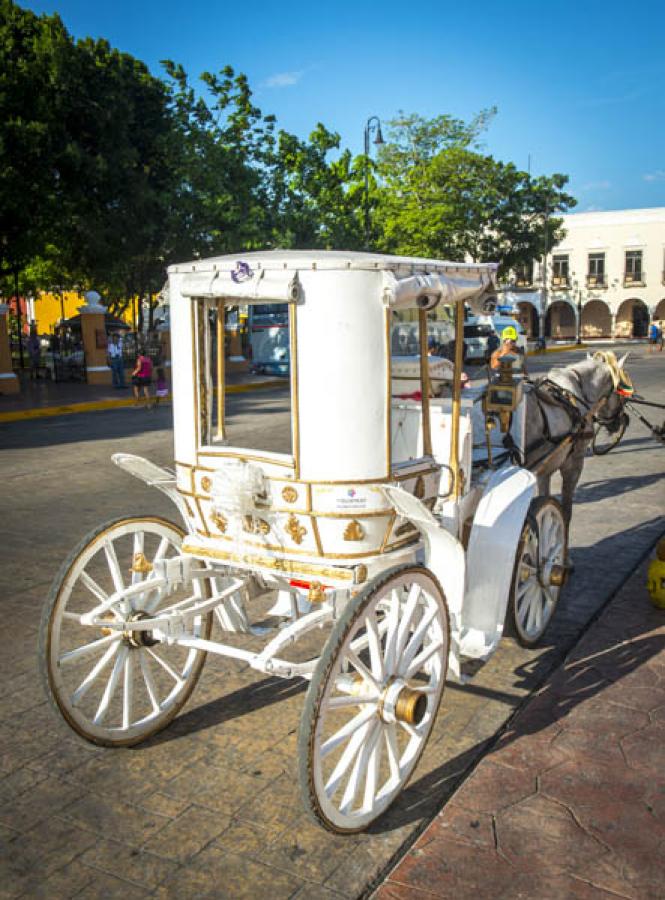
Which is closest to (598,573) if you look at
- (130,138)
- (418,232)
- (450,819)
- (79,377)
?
(450,819)

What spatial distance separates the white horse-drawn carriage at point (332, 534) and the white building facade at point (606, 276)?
52.1 meters

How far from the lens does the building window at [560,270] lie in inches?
2293

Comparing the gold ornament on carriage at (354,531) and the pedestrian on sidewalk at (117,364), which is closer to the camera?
the gold ornament on carriage at (354,531)

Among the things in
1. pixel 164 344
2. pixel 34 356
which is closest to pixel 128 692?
pixel 34 356

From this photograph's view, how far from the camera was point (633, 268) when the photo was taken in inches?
2215

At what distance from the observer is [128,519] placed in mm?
4113

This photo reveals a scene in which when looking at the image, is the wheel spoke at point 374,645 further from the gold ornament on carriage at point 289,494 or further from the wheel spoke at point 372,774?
the gold ornament on carriage at point 289,494

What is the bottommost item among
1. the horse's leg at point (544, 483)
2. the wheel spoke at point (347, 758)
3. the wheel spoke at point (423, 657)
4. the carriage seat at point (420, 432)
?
the wheel spoke at point (347, 758)

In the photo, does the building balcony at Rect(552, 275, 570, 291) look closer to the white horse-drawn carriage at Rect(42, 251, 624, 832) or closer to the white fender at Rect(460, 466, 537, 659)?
the white horse-drawn carriage at Rect(42, 251, 624, 832)

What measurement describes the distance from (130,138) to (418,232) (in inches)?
556

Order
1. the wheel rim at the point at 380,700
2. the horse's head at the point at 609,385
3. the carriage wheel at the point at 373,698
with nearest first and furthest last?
the carriage wheel at the point at 373,698 < the wheel rim at the point at 380,700 < the horse's head at the point at 609,385

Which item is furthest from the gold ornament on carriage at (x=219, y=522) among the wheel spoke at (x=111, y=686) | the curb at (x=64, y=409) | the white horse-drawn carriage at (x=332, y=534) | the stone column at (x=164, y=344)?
the stone column at (x=164, y=344)

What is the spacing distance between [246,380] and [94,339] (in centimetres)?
527

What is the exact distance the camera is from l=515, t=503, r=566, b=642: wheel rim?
5.09 m
